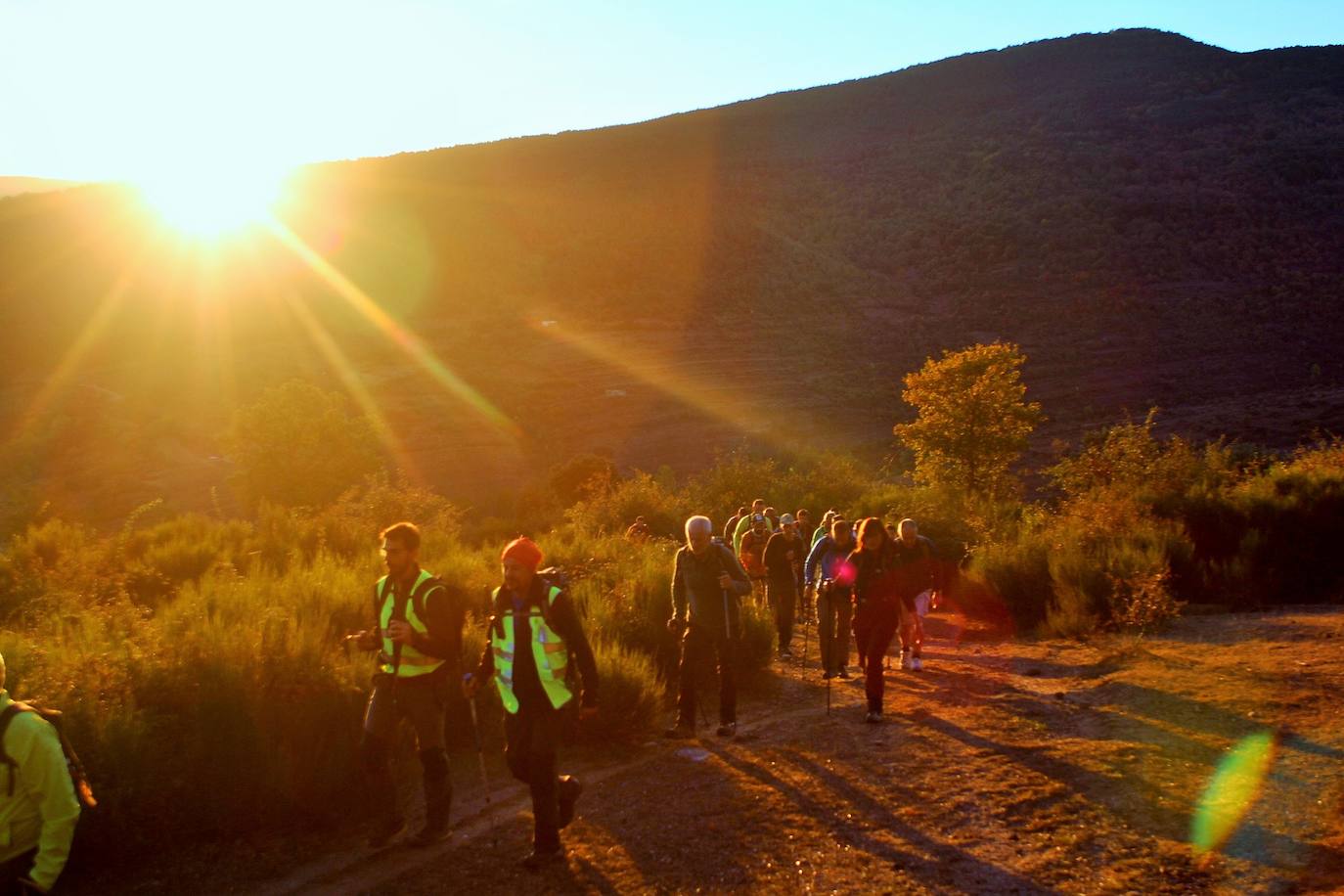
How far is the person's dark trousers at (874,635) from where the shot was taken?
853cm

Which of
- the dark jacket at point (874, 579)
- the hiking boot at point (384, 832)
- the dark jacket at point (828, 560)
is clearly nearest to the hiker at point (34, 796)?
the hiking boot at point (384, 832)

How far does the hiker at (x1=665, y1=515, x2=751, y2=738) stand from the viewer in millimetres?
8164

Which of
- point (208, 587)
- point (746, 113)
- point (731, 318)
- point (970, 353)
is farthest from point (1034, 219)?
point (208, 587)

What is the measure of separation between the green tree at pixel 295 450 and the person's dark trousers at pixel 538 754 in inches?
1194

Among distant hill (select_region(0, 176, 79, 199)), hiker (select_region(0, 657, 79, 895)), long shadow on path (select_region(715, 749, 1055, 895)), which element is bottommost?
long shadow on path (select_region(715, 749, 1055, 895))

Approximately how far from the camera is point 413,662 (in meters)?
5.92

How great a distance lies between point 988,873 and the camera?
548cm

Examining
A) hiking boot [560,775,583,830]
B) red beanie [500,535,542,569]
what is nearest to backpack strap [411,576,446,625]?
red beanie [500,535,542,569]

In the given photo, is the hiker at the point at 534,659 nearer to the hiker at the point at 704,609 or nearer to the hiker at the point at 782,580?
the hiker at the point at 704,609

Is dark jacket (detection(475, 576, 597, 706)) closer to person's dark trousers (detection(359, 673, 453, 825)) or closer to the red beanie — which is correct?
the red beanie

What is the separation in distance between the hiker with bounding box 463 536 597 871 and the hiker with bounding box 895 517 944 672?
174 inches

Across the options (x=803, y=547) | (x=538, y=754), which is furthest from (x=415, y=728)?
(x=803, y=547)

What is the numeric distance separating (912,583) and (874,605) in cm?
137

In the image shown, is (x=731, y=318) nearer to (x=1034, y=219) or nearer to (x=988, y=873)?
Answer: (x=1034, y=219)
